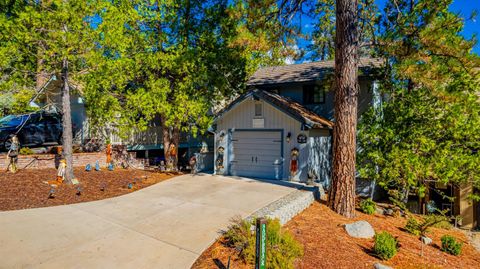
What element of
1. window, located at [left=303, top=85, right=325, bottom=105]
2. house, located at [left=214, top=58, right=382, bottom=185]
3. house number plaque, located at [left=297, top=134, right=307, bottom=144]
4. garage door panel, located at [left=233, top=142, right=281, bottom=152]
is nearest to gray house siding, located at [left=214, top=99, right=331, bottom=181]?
house, located at [left=214, top=58, right=382, bottom=185]

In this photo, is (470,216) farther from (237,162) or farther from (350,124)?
(237,162)

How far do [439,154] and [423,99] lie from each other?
1.89 meters

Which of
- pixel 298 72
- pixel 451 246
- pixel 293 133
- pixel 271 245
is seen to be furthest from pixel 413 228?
pixel 298 72

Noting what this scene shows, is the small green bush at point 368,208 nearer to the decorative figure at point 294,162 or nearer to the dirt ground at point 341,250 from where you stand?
the dirt ground at point 341,250

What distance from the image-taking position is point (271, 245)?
15.8 feet

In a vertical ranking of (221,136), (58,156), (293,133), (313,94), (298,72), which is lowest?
(58,156)

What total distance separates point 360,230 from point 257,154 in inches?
263

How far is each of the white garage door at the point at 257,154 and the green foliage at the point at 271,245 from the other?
262 inches

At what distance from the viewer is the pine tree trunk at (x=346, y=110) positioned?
7762mm

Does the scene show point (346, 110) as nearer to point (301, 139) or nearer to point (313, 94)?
point (301, 139)

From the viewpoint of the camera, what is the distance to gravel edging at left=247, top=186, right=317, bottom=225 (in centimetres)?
673

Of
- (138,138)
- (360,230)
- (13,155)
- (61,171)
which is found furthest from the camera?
Result: (138,138)

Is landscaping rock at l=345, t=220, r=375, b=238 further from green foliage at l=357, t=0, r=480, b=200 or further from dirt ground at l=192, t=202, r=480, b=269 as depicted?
green foliage at l=357, t=0, r=480, b=200

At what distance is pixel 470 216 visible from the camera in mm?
12047
